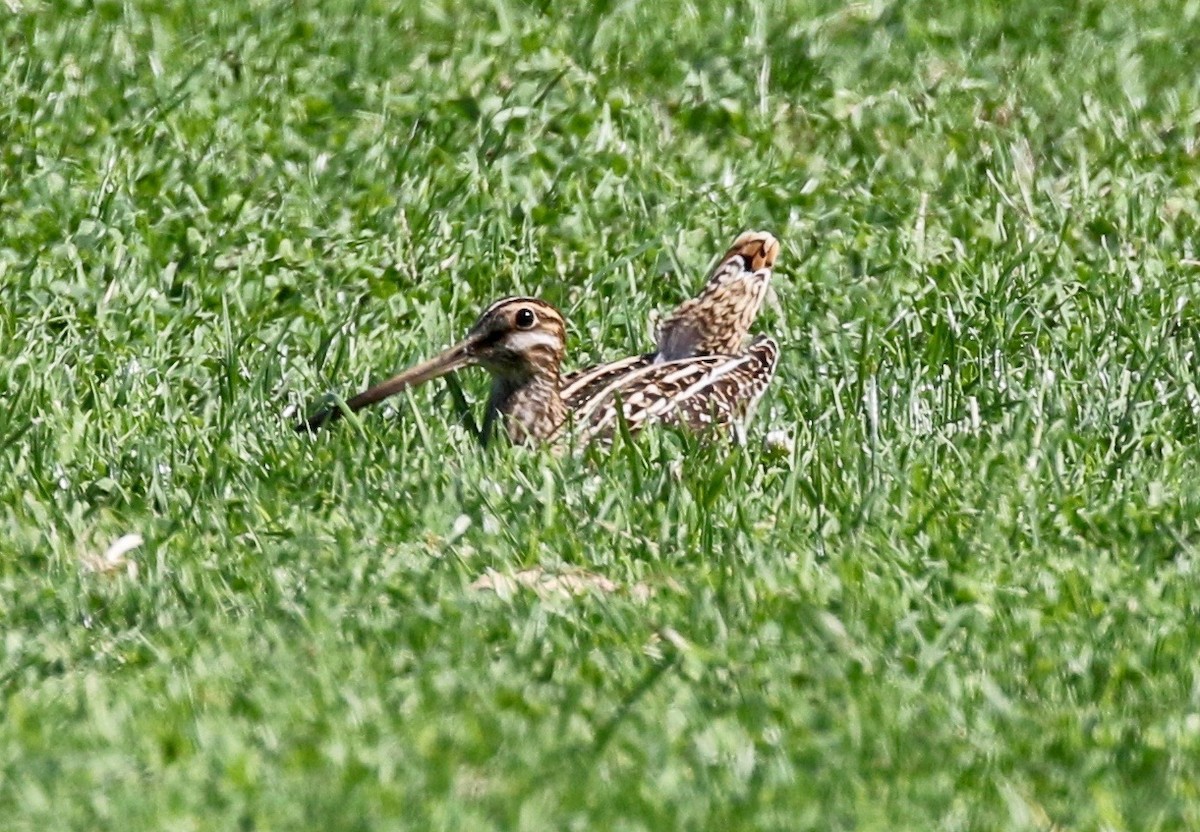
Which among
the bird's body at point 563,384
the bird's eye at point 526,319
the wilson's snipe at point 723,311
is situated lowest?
the wilson's snipe at point 723,311

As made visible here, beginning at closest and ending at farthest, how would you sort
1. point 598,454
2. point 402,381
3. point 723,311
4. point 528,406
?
point 598,454
point 402,381
point 528,406
point 723,311

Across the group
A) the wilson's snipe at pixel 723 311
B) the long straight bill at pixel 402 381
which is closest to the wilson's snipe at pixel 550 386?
the long straight bill at pixel 402 381

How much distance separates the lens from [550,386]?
7.14 m

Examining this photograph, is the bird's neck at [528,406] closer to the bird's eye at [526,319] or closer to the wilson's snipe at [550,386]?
the wilson's snipe at [550,386]

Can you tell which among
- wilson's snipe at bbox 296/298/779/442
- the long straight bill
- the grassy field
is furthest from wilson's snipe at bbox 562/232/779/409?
the long straight bill

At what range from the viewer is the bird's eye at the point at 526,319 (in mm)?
7164

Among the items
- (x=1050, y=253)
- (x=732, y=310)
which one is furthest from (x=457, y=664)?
(x=1050, y=253)

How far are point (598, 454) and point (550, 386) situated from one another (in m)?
0.71

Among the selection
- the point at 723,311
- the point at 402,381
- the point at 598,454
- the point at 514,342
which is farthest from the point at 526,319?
the point at 723,311

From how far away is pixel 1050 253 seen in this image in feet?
28.1

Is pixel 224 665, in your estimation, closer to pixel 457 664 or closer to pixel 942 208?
pixel 457 664

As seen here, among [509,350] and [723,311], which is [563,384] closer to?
[509,350]

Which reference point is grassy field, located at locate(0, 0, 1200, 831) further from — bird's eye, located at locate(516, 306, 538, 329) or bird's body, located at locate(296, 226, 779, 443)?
bird's eye, located at locate(516, 306, 538, 329)

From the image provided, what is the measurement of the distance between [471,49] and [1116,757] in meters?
5.91
